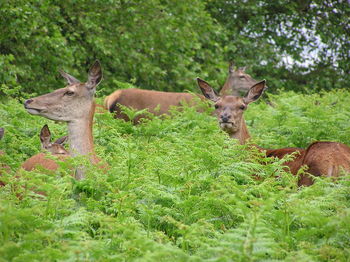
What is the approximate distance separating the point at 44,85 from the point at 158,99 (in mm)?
4755

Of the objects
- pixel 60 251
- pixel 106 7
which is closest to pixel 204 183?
pixel 60 251

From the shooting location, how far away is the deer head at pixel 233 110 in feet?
30.2

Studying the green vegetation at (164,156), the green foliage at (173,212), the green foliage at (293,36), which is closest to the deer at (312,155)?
the green vegetation at (164,156)

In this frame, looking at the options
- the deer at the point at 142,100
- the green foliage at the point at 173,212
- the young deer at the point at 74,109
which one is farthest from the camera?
the deer at the point at 142,100

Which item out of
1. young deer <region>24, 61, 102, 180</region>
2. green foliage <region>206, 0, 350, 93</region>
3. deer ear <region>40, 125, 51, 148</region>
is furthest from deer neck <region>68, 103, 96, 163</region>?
green foliage <region>206, 0, 350, 93</region>

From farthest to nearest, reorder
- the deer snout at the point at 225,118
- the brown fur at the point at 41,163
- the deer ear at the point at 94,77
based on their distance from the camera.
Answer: the deer snout at the point at 225,118 → the deer ear at the point at 94,77 → the brown fur at the point at 41,163

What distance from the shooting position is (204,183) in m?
6.10

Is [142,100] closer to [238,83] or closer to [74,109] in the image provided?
[238,83]

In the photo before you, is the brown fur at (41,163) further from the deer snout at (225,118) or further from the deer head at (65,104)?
the deer snout at (225,118)

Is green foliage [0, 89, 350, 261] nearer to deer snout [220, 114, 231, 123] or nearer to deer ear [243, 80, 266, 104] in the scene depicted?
deer snout [220, 114, 231, 123]

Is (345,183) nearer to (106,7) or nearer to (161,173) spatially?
(161,173)

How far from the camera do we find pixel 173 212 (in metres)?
5.59

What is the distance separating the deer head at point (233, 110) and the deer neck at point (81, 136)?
2.19 m

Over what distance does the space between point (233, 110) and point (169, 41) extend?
11.1 metres
